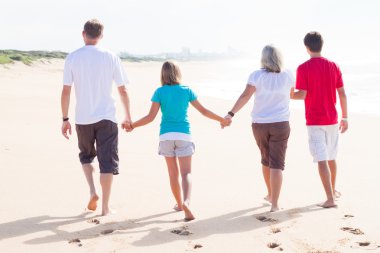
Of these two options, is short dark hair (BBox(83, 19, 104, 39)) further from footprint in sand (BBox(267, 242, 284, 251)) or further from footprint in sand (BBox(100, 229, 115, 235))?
footprint in sand (BBox(267, 242, 284, 251))

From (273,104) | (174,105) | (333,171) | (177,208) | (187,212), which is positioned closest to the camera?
(187,212)

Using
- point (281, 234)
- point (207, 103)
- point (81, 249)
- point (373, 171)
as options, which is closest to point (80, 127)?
point (81, 249)

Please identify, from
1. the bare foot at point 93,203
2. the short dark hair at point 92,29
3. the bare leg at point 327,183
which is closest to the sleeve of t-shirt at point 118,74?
the short dark hair at point 92,29

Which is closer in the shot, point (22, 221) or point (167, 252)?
Answer: point (167, 252)

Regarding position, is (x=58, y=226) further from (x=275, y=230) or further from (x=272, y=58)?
(x=272, y=58)

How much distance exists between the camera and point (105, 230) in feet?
16.0

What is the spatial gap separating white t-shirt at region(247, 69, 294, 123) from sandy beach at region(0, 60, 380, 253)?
973mm

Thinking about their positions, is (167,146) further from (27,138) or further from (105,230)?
(27,138)

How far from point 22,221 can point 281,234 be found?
244 centimetres

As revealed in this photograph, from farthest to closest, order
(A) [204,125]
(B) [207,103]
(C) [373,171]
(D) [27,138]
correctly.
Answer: (B) [207,103]
(A) [204,125]
(D) [27,138]
(C) [373,171]

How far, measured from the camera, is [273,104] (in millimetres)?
5562

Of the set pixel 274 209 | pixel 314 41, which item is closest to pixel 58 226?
pixel 274 209

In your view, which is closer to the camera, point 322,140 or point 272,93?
point 272,93

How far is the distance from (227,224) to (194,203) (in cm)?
83
